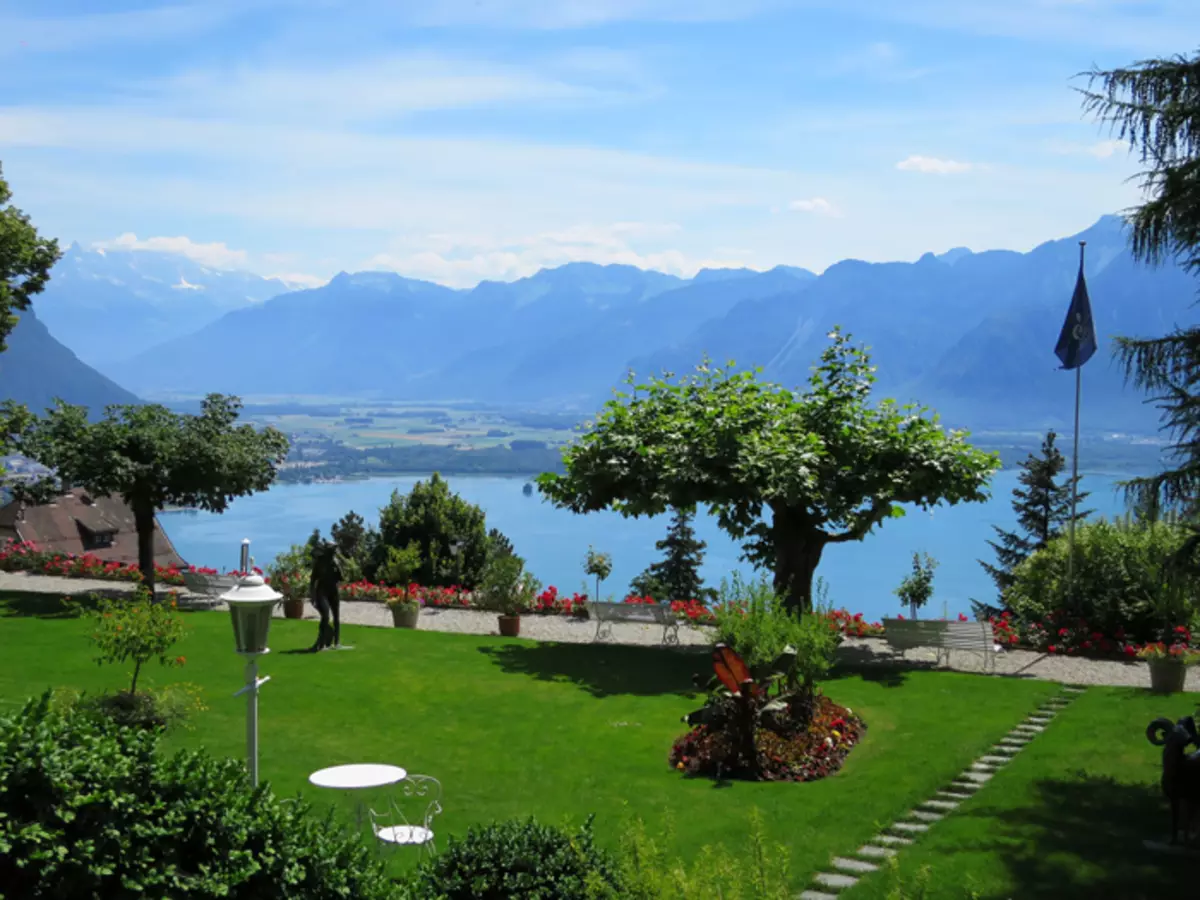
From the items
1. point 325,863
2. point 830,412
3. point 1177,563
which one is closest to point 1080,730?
point 1177,563

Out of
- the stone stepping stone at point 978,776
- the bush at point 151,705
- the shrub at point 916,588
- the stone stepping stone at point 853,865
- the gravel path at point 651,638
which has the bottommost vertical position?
the stone stepping stone at point 853,865

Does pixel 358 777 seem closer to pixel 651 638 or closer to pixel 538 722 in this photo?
pixel 538 722

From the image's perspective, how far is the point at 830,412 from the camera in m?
20.7

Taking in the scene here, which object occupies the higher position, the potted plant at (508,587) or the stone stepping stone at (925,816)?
the potted plant at (508,587)

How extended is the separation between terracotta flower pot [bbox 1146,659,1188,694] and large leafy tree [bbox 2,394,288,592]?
61.2ft

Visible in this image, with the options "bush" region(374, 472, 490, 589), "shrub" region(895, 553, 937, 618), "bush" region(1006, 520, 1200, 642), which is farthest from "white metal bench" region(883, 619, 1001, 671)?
"bush" region(374, 472, 490, 589)

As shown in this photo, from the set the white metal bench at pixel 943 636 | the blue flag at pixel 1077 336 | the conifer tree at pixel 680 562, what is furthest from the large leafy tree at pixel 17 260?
the conifer tree at pixel 680 562

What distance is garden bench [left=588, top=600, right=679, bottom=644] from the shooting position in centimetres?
2175

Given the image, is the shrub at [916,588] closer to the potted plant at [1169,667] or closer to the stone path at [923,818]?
the potted plant at [1169,667]

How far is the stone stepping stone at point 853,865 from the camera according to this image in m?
9.71

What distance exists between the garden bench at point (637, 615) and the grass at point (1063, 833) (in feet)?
28.2

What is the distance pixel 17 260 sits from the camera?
898 inches

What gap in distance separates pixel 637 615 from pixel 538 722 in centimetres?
712

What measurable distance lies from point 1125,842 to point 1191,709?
6.62 metres
